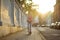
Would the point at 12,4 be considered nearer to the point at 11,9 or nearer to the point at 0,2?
the point at 11,9

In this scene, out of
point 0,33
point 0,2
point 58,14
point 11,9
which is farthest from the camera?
point 58,14

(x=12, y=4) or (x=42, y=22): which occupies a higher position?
(x=12, y=4)

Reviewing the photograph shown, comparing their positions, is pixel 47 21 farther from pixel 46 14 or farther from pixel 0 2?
pixel 0 2

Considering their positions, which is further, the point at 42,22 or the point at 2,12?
the point at 42,22

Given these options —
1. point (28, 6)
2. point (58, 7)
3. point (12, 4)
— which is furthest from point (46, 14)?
point (12, 4)

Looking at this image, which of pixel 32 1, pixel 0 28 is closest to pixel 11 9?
pixel 0 28

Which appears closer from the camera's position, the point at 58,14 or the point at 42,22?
the point at 58,14

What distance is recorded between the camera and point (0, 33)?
15.0 meters

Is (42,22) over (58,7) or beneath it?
beneath

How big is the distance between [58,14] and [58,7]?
10.7ft

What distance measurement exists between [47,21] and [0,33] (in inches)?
4255

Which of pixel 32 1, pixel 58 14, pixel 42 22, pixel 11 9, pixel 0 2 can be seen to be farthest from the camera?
pixel 42 22

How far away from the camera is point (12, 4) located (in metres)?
27.9

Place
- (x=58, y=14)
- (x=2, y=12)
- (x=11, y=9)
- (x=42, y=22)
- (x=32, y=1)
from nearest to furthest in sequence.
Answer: (x=2, y=12), (x=11, y=9), (x=32, y=1), (x=58, y=14), (x=42, y=22)
